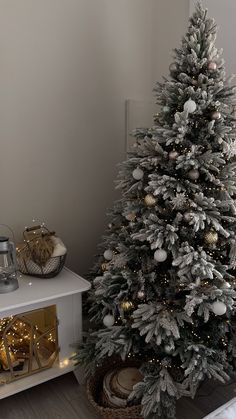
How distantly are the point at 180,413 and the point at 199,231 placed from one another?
847 mm

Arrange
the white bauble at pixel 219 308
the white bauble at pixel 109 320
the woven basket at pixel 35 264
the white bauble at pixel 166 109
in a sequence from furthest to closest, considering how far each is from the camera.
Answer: the woven basket at pixel 35 264
the white bauble at pixel 109 320
the white bauble at pixel 166 109
the white bauble at pixel 219 308

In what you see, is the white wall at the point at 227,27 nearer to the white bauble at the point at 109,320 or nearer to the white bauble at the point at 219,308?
the white bauble at the point at 219,308

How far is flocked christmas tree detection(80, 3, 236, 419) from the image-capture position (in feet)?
4.57

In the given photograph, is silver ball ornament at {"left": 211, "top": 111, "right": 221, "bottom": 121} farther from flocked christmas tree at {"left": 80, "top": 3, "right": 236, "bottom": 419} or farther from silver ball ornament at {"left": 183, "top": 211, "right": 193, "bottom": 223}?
silver ball ornament at {"left": 183, "top": 211, "right": 193, "bottom": 223}

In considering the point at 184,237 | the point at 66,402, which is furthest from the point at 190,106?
the point at 66,402

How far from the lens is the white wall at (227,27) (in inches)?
72.3

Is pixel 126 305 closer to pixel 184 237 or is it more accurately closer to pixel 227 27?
pixel 184 237

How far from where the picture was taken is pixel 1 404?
5.69 feet

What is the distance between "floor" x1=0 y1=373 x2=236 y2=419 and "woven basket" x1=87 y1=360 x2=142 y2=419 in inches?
2.8

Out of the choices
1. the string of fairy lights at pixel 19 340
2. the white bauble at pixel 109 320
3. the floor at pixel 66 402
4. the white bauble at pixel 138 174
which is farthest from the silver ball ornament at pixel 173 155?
the floor at pixel 66 402

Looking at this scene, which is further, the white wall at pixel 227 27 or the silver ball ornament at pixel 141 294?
the white wall at pixel 227 27

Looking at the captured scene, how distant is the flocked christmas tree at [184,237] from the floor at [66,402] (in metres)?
0.32

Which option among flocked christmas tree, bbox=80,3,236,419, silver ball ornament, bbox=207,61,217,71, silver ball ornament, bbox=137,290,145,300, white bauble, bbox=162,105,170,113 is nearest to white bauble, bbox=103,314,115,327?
flocked christmas tree, bbox=80,3,236,419

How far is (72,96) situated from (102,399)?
1.46 metres
